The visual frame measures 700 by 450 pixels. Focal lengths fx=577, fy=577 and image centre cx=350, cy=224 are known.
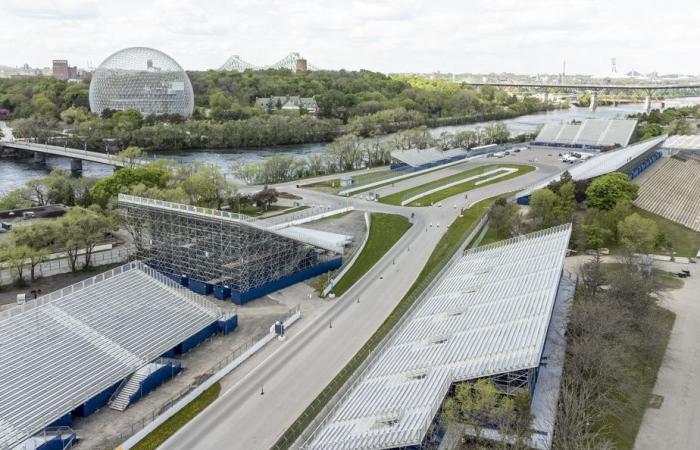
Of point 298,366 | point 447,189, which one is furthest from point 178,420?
point 447,189

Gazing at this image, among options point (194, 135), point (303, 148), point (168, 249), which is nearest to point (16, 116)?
point (194, 135)

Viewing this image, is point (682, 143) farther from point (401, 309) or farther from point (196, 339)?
point (196, 339)

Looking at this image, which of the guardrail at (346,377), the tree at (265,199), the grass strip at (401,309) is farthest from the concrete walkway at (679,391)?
the tree at (265,199)

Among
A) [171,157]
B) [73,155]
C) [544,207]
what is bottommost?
[544,207]

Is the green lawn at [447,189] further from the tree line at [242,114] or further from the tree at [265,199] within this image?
the tree line at [242,114]

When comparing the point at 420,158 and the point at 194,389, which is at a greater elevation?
the point at 420,158

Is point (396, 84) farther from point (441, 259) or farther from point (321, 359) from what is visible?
point (321, 359)
